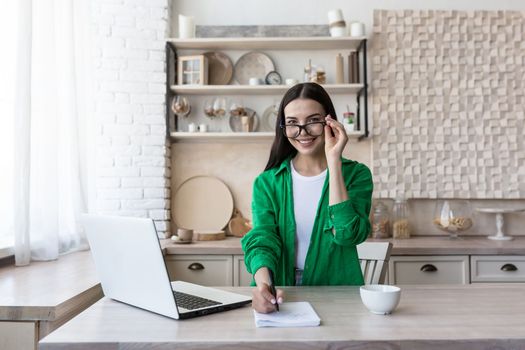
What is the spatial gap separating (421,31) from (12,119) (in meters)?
2.72

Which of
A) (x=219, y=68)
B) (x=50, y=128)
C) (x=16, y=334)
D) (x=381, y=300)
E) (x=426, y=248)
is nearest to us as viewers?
(x=381, y=300)

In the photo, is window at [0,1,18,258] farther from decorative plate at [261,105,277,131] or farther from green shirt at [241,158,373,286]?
decorative plate at [261,105,277,131]

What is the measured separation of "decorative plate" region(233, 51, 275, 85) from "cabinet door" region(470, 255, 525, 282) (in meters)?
1.88

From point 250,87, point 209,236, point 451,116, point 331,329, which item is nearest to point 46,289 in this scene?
point 331,329

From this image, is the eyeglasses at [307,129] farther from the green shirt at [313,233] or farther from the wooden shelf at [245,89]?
the wooden shelf at [245,89]

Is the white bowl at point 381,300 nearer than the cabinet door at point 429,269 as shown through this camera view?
Yes

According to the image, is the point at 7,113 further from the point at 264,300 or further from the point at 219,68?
the point at 264,300

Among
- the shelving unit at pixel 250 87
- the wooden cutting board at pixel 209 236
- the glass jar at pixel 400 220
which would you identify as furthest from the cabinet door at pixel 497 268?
the wooden cutting board at pixel 209 236

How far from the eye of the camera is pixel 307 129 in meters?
1.69

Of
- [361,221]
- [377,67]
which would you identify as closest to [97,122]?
[377,67]

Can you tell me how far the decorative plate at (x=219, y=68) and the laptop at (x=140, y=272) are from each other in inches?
89.2

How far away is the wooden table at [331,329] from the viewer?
3.30 ft

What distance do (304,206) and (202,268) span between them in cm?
128

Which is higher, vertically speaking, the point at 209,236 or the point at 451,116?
the point at 451,116
